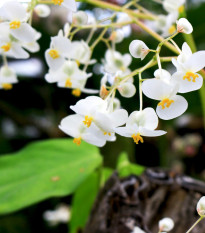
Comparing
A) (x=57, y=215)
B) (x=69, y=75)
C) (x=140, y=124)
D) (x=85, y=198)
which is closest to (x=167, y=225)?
(x=140, y=124)

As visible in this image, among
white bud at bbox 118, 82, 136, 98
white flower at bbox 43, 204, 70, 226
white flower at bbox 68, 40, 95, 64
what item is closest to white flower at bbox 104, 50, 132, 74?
white flower at bbox 68, 40, 95, 64

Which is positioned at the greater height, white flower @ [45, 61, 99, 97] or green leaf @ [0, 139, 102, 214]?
white flower @ [45, 61, 99, 97]

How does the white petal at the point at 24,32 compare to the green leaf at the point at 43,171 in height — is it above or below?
above

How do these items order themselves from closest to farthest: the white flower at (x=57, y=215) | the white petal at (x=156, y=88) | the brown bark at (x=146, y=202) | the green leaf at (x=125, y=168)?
the white petal at (x=156, y=88) < the brown bark at (x=146, y=202) < the green leaf at (x=125, y=168) < the white flower at (x=57, y=215)

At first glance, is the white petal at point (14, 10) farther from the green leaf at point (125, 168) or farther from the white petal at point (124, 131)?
the green leaf at point (125, 168)

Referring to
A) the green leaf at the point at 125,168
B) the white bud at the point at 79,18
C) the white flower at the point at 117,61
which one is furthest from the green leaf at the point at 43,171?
the white bud at the point at 79,18

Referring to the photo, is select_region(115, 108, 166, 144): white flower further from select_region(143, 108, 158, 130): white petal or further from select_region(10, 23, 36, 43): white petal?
select_region(10, 23, 36, 43): white petal
